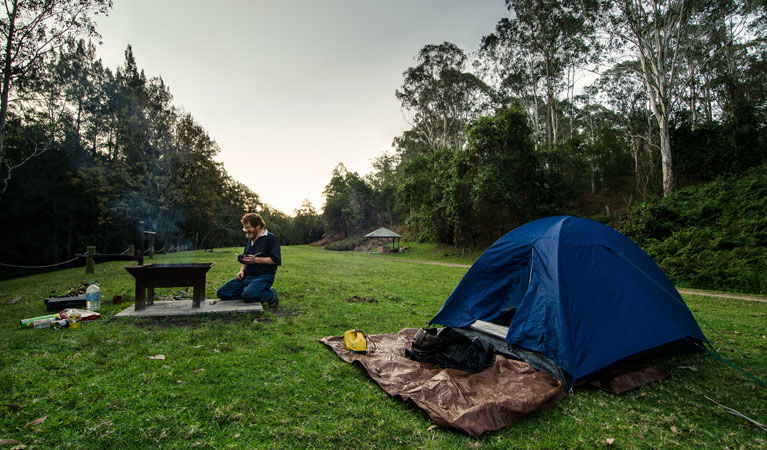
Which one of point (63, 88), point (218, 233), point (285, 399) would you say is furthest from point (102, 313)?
point (218, 233)

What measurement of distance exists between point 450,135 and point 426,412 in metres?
33.1

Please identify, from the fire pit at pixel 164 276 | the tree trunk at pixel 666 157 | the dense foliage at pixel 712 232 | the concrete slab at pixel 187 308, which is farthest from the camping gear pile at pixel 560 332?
the tree trunk at pixel 666 157

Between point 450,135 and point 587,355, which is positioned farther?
point 450,135

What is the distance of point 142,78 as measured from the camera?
25.8 meters

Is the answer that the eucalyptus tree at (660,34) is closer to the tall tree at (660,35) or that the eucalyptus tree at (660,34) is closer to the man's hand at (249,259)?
the tall tree at (660,35)

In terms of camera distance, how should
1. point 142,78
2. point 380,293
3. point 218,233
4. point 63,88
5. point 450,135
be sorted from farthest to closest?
point 218,233 → point 450,135 → point 142,78 → point 63,88 → point 380,293

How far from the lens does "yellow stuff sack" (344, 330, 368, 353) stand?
4.52 meters

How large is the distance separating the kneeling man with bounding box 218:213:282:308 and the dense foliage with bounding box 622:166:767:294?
13332 millimetres

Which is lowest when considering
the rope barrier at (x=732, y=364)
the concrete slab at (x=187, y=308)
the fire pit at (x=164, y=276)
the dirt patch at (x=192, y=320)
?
the rope barrier at (x=732, y=364)

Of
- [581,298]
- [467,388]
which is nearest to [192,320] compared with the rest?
[467,388]

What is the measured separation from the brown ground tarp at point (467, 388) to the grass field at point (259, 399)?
0.10 meters

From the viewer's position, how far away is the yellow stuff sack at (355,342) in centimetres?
452

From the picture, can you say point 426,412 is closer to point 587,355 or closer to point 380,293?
point 587,355

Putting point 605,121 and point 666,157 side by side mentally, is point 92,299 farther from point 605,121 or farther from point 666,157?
point 605,121
